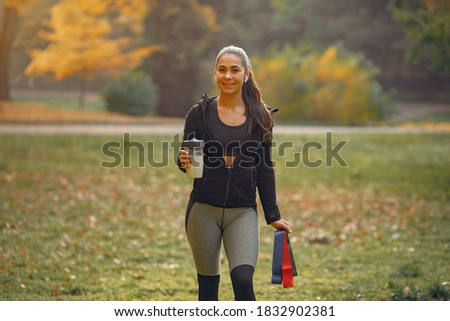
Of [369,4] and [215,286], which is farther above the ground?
[369,4]

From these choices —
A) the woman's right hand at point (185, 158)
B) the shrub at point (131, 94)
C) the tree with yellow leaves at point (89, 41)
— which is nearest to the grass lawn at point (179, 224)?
the woman's right hand at point (185, 158)

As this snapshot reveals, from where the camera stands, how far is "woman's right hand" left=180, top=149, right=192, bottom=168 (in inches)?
166

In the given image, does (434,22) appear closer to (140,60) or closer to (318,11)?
(140,60)

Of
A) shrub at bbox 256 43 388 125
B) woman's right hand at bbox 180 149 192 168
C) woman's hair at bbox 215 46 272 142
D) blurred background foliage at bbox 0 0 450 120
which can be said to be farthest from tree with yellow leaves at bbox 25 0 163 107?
woman's right hand at bbox 180 149 192 168

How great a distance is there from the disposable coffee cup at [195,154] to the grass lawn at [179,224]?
2.42 m

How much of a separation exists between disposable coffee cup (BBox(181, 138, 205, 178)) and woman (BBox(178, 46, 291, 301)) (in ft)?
0.12

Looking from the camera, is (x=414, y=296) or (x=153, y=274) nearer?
(x=414, y=296)

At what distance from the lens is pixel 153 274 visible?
740 cm

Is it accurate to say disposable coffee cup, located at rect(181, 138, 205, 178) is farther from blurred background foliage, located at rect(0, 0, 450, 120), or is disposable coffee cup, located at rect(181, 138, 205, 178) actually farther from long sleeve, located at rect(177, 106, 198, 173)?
blurred background foliage, located at rect(0, 0, 450, 120)

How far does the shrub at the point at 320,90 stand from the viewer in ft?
72.3

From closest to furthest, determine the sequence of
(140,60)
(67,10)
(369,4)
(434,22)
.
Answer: (434,22) < (67,10) < (140,60) < (369,4)

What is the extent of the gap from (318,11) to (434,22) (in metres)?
18.4

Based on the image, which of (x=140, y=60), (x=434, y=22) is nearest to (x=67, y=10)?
(x=140, y=60)
